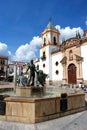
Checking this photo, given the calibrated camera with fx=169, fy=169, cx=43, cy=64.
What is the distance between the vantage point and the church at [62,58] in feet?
98.7

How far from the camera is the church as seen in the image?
98.7 ft

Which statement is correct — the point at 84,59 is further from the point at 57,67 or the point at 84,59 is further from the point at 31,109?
the point at 31,109

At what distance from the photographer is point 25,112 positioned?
5906 millimetres

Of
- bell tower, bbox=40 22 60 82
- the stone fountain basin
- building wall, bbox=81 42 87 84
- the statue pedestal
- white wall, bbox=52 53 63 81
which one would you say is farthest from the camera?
bell tower, bbox=40 22 60 82

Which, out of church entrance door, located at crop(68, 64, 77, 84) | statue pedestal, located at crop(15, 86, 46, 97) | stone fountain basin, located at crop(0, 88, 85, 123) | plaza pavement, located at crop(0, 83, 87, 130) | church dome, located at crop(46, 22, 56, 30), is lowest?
plaza pavement, located at crop(0, 83, 87, 130)

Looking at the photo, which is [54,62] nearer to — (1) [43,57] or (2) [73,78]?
(1) [43,57]

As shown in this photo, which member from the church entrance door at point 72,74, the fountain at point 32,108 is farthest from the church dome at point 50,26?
the fountain at point 32,108

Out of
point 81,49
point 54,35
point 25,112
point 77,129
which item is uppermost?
point 54,35

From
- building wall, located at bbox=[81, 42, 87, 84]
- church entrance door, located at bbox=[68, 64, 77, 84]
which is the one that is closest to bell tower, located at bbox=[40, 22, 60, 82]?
church entrance door, located at bbox=[68, 64, 77, 84]

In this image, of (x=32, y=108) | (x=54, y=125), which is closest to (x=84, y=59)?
(x=54, y=125)

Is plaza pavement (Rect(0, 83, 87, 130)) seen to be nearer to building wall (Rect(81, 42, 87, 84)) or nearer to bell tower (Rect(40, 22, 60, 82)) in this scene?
building wall (Rect(81, 42, 87, 84))

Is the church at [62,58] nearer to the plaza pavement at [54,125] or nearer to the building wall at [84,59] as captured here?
the building wall at [84,59]

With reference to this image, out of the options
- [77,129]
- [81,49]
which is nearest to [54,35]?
[81,49]

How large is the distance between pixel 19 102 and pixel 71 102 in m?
2.46
